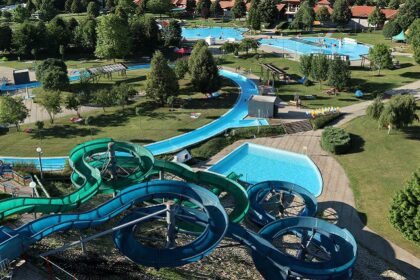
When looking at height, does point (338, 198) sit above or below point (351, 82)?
below

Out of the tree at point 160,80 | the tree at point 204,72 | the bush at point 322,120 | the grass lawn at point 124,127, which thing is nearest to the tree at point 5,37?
the grass lawn at point 124,127

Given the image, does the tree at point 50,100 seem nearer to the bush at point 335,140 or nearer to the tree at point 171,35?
the bush at point 335,140

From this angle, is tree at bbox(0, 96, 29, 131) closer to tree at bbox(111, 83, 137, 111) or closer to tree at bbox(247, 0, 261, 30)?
tree at bbox(111, 83, 137, 111)

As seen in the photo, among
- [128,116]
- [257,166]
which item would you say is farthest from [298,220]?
[128,116]

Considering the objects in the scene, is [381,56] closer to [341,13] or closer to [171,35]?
[341,13]

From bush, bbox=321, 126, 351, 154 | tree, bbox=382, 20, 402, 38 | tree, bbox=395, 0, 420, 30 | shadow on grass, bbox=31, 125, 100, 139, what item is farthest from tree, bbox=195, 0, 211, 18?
bush, bbox=321, 126, 351, 154

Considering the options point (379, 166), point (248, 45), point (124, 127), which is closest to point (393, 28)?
point (248, 45)
